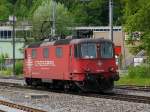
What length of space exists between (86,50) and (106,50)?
114 cm

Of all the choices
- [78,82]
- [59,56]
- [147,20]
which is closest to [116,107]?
[78,82]

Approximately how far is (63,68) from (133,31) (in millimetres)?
14247

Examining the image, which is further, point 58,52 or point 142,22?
point 142,22

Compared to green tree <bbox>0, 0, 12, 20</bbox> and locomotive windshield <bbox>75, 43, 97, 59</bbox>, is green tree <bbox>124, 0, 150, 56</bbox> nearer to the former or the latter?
locomotive windshield <bbox>75, 43, 97, 59</bbox>

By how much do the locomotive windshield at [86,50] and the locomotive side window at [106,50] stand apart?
1.33 ft

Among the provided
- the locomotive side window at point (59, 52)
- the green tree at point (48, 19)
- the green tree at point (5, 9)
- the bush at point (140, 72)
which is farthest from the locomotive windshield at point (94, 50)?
the green tree at point (5, 9)

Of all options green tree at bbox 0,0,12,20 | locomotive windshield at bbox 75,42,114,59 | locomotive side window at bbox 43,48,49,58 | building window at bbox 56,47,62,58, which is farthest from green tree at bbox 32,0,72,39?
locomotive windshield at bbox 75,42,114,59

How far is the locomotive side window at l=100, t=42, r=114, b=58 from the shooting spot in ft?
97.8

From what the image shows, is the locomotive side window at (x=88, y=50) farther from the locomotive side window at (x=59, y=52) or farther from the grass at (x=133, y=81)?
the grass at (x=133, y=81)

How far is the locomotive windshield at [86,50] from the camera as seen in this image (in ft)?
96.5

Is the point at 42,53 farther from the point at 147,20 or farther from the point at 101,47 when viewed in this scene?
the point at 147,20

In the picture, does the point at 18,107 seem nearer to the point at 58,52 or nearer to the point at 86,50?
the point at 86,50

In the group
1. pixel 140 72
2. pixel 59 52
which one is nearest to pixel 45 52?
pixel 59 52

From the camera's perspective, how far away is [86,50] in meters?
29.6
